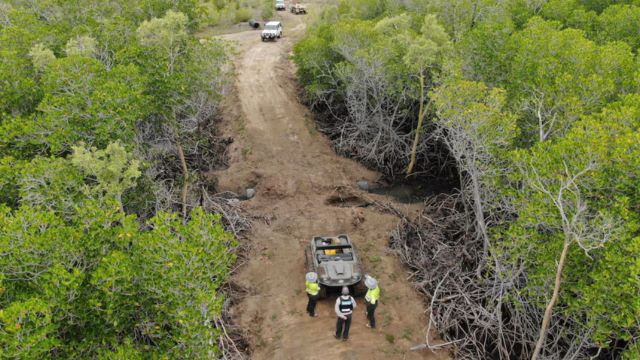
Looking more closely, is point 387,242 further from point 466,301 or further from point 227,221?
point 227,221

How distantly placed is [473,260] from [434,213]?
3745 millimetres

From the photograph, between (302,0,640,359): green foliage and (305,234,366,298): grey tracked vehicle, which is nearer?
(302,0,640,359): green foliage

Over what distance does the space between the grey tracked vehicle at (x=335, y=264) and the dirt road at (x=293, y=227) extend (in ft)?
Answer: 2.07

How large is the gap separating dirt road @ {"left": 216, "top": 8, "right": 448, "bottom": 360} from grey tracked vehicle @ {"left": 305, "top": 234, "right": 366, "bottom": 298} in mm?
630

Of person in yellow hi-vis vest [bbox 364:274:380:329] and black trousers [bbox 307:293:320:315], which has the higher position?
person in yellow hi-vis vest [bbox 364:274:380:329]

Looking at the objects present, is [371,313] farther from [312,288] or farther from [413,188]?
[413,188]

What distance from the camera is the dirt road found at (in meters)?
12.8

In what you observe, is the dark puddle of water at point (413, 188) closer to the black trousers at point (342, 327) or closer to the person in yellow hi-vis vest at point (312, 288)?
the person in yellow hi-vis vest at point (312, 288)

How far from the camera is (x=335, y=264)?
13.9 m

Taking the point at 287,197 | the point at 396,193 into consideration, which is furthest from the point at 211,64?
the point at 396,193

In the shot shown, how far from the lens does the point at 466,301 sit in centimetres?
1370

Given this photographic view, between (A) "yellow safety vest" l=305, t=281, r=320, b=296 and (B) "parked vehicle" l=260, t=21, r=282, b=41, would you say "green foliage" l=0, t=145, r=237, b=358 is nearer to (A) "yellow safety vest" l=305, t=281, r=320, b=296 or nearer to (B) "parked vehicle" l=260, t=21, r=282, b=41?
(A) "yellow safety vest" l=305, t=281, r=320, b=296

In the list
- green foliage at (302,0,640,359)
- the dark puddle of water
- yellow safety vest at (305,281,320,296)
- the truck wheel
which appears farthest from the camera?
the dark puddle of water

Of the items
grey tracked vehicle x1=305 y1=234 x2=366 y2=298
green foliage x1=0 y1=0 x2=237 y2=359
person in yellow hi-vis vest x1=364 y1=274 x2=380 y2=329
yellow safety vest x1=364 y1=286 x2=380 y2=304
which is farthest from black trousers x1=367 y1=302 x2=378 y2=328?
green foliage x1=0 y1=0 x2=237 y2=359
